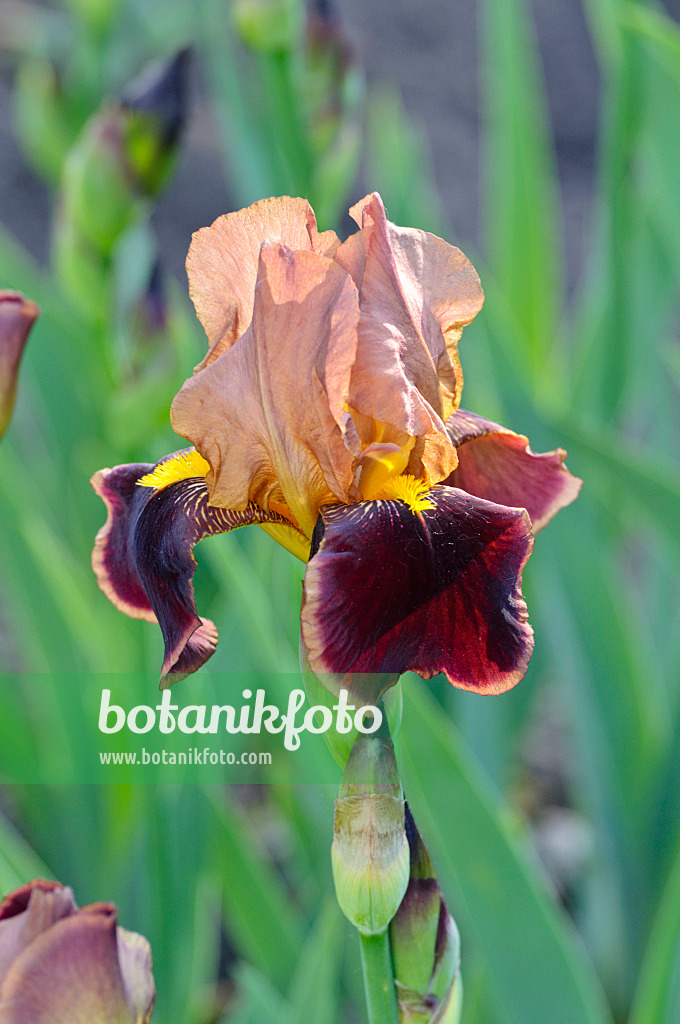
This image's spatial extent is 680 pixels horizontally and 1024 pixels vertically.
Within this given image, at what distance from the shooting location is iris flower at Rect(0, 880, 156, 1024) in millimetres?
354

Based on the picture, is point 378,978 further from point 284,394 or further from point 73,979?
point 284,394

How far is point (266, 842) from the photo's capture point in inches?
56.7

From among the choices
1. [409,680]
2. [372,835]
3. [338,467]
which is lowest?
[409,680]

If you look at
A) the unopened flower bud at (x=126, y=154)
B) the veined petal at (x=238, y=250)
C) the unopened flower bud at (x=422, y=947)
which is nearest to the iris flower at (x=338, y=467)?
the veined petal at (x=238, y=250)

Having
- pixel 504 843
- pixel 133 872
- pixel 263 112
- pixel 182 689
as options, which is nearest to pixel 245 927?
pixel 133 872

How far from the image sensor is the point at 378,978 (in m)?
0.37

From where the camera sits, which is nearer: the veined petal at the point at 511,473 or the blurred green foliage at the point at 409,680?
the veined petal at the point at 511,473

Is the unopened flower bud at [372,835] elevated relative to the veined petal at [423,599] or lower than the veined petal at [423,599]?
lower

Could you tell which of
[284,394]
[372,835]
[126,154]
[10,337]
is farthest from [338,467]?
[126,154]

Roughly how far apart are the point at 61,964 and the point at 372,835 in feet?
0.43

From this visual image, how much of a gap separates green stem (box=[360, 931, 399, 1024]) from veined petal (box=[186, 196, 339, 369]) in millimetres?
246

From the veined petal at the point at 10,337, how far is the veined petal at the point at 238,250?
171 mm

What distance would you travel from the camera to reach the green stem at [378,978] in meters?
0.37

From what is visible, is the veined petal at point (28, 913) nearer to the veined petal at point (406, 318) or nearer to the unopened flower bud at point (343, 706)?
the unopened flower bud at point (343, 706)
